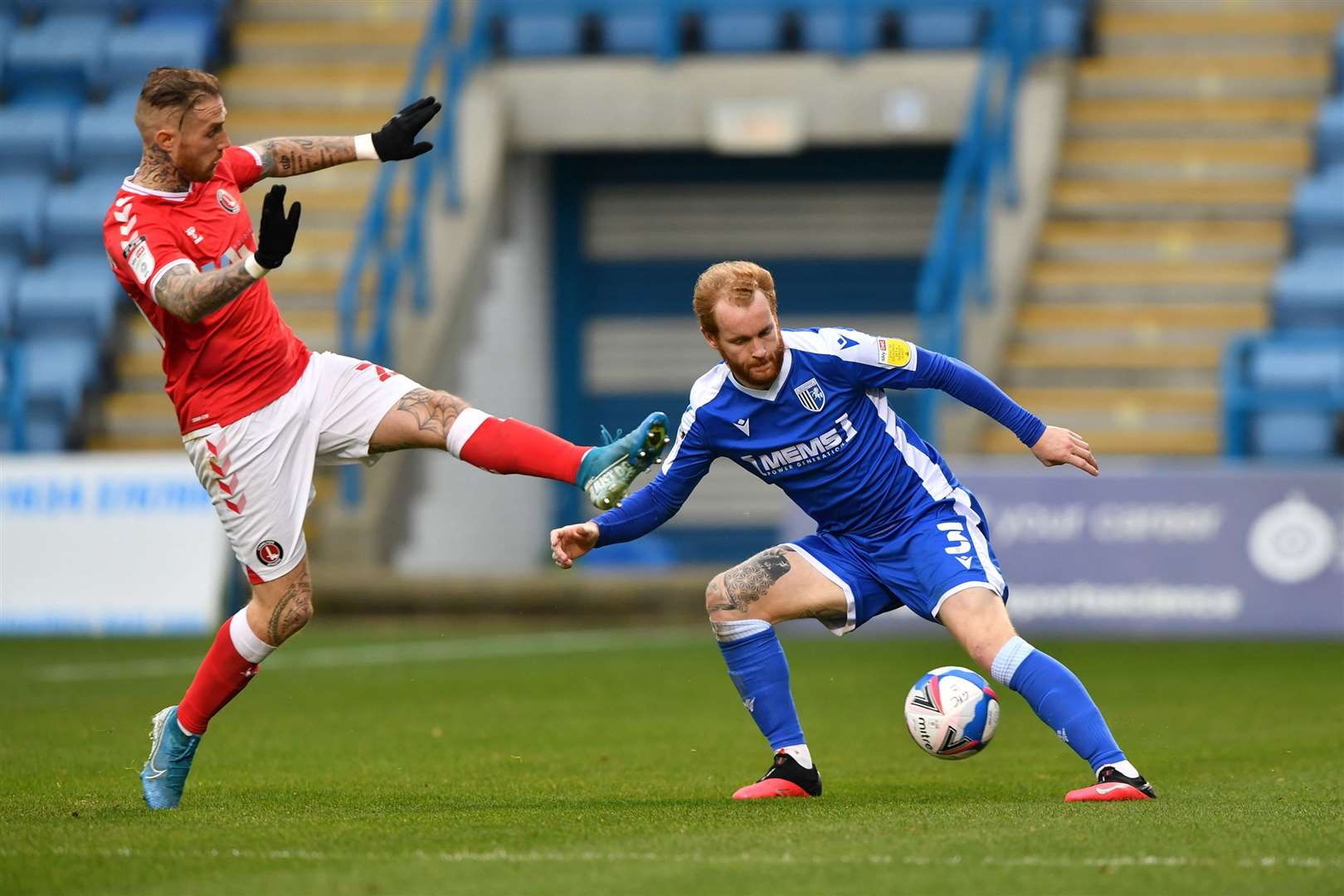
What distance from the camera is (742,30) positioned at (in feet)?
60.3

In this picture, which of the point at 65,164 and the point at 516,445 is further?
the point at 65,164

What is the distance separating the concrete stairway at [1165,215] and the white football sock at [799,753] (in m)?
9.40

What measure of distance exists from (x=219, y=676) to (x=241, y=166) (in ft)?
5.51

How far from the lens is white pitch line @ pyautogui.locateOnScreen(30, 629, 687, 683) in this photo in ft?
40.0

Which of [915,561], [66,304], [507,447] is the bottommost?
[66,304]

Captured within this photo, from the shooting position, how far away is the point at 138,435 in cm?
1727

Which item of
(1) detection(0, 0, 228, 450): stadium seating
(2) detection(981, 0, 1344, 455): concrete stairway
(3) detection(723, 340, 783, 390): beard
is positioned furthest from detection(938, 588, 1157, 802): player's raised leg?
(1) detection(0, 0, 228, 450): stadium seating

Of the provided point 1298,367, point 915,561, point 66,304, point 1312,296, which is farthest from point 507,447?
point 66,304

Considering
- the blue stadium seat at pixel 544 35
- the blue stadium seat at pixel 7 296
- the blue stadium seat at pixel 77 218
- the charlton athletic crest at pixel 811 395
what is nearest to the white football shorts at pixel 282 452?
the charlton athletic crest at pixel 811 395

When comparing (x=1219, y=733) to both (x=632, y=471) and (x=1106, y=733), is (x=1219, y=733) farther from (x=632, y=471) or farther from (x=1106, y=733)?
(x=632, y=471)

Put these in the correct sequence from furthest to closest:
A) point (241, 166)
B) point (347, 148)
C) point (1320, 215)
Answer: point (1320, 215) < point (347, 148) < point (241, 166)

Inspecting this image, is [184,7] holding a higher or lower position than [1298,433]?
higher

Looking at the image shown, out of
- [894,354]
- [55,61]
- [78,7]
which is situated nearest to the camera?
[894,354]

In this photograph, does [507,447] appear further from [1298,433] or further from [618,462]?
[1298,433]
